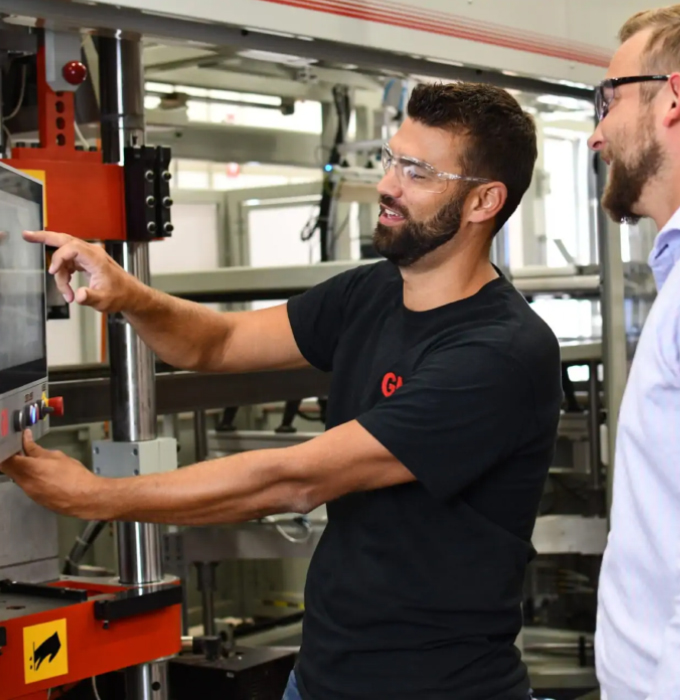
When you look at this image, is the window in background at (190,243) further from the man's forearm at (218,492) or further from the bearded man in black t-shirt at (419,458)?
the man's forearm at (218,492)

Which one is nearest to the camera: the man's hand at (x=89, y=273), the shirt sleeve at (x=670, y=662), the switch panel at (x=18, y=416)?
the shirt sleeve at (x=670, y=662)

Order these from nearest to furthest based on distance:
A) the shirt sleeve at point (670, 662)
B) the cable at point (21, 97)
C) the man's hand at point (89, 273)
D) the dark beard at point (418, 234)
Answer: the shirt sleeve at point (670, 662) → the man's hand at point (89, 273) → the dark beard at point (418, 234) → the cable at point (21, 97)

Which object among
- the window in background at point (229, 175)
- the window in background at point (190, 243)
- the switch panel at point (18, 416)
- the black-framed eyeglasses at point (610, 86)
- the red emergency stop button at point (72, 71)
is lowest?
the switch panel at point (18, 416)

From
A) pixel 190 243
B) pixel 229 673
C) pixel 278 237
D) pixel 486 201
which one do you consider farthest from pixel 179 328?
pixel 278 237

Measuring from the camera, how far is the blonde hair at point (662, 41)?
142 cm

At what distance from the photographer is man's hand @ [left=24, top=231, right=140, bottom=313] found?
1.69m

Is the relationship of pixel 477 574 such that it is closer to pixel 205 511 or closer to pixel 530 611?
pixel 205 511

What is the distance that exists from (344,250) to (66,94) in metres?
2.99

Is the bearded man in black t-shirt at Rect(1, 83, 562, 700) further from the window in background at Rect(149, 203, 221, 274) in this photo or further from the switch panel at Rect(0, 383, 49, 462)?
the window in background at Rect(149, 203, 221, 274)

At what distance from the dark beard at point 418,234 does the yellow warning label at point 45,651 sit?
0.86 meters

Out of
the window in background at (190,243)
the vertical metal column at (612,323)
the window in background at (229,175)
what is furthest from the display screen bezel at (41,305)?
the window in background at (229,175)

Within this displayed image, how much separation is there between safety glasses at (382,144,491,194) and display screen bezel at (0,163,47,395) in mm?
569

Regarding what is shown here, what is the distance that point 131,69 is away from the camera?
2266 millimetres

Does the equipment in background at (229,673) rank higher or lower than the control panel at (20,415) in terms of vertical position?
lower
